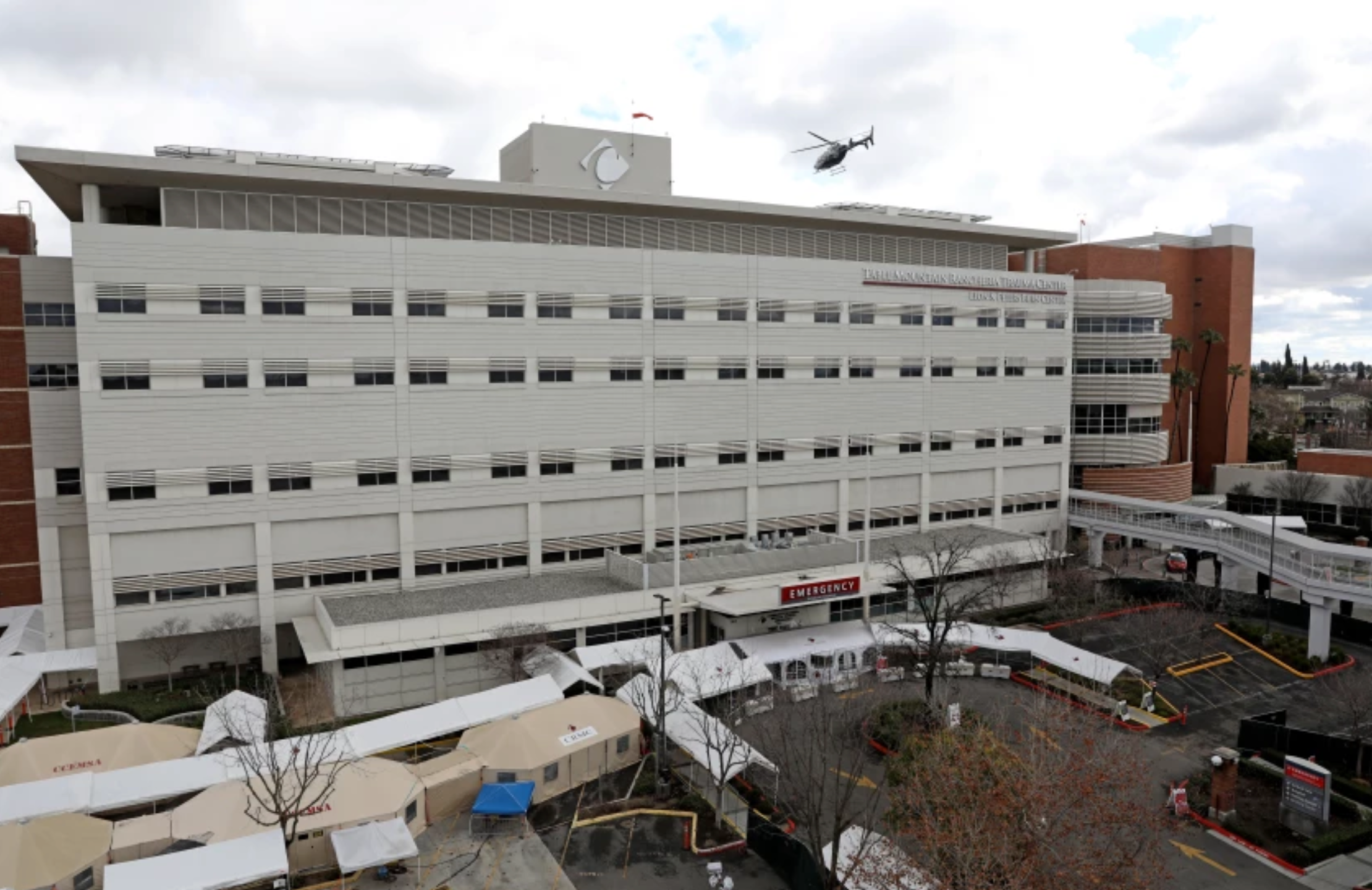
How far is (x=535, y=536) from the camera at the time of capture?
4219 centimetres

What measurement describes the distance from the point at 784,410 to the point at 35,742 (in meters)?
34.4

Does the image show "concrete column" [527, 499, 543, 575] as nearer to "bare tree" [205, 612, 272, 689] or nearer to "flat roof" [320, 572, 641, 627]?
"flat roof" [320, 572, 641, 627]

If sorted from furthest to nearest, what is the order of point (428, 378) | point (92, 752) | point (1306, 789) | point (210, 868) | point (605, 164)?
point (605, 164) → point (428, 378) → point (92, 752) → point (1306, 789) → point (210, 868)

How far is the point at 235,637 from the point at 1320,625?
152 ft

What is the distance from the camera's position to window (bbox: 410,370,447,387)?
3953cm

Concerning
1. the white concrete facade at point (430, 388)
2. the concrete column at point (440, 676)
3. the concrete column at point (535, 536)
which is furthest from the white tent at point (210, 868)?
the concrete column at point (535, 536)

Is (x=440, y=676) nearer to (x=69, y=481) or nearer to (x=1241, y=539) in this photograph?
(x=69, y=481)

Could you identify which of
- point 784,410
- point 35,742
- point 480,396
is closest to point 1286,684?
point 784,410

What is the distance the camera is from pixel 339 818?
23.7 meters

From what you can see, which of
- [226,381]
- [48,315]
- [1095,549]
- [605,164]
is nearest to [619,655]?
[226,381]

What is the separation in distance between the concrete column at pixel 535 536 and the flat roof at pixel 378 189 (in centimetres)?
1246

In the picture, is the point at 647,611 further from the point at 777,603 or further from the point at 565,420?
the point at 565,420

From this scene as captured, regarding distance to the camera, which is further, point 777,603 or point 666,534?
point 666,534

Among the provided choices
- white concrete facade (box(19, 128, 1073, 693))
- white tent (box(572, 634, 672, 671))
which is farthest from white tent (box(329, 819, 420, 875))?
white concrete facade (box(19, 128, 1073, 693))
